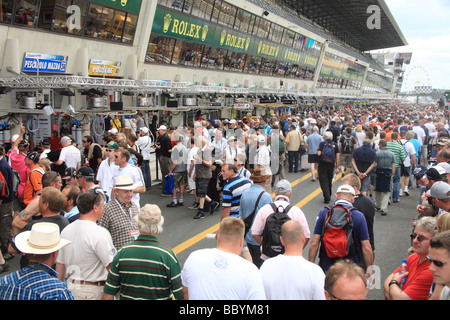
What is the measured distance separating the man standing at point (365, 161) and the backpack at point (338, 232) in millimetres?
5471

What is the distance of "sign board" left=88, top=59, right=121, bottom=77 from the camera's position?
1723 centimetres

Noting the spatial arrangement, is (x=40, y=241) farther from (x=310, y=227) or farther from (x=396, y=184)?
(x=396, y=184)

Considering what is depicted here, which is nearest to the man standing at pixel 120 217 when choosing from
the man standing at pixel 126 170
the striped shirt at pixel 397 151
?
the man standing at pixel 126 170

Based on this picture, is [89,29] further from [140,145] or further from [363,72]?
[363,72]

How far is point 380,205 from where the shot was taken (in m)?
9.64

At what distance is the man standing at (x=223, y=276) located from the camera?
2867 millimetres

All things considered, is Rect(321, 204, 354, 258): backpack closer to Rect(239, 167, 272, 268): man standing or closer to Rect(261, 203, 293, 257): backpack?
Rect(261, 203, 293, 257): backpack

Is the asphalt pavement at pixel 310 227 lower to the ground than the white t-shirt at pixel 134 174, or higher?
lower

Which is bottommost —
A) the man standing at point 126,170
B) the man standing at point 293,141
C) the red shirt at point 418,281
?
the man standing at point 126,170

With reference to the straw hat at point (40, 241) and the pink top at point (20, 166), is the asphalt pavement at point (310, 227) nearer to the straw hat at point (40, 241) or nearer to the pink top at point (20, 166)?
the pink top at point (20, 166)

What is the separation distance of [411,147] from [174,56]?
15.3 metres

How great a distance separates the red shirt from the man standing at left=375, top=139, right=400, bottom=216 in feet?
20.4

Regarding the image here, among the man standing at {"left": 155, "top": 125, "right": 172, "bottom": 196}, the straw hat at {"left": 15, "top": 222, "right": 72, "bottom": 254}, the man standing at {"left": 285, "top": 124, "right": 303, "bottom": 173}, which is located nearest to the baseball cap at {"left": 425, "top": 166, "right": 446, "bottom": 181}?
the straw hat at {"left": 15, "top": 222, "right": 72, "bottom": 254}
